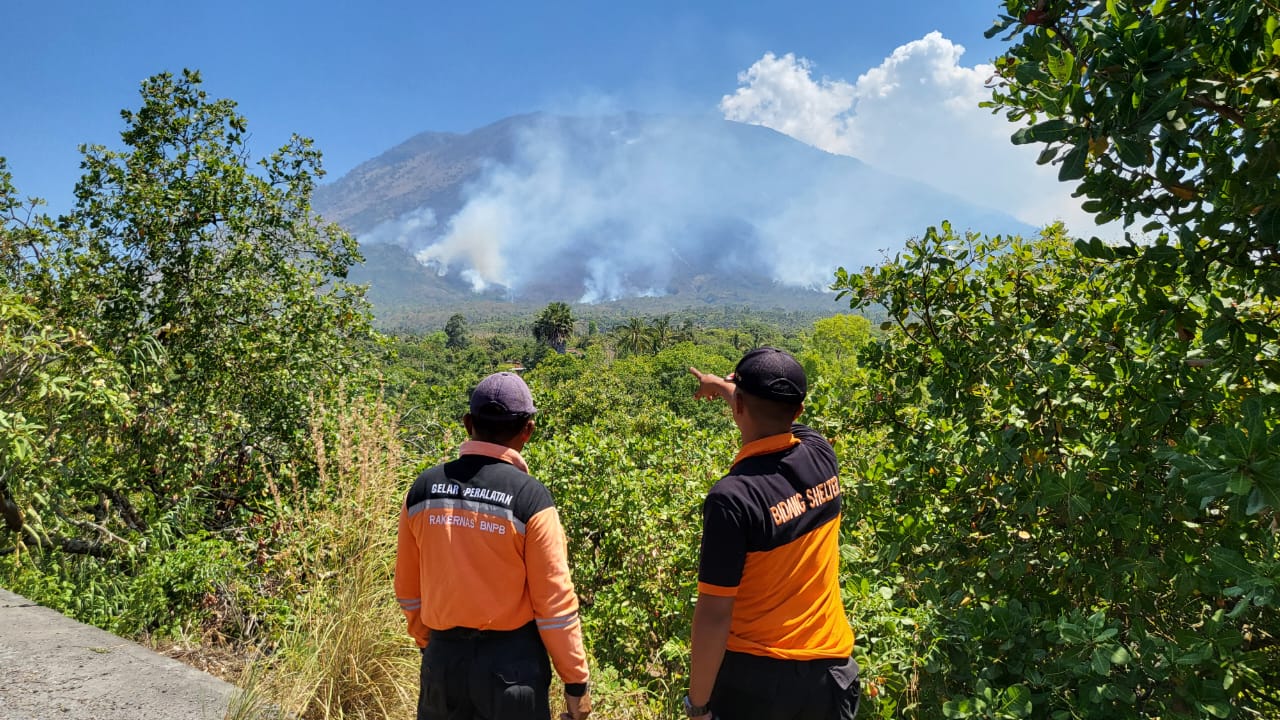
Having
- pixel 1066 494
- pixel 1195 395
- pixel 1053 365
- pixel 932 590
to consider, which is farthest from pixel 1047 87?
pixel 932 590

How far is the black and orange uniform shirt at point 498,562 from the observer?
2.22 m

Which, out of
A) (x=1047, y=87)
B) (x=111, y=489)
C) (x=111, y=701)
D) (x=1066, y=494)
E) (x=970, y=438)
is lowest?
(x=111, y=701)

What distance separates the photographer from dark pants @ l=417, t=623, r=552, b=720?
2.18 metres

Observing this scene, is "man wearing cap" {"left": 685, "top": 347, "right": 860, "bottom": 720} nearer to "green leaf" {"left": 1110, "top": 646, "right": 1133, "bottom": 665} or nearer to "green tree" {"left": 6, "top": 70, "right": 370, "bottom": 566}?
"green leaf" {"left": 1110, "top": 646, "right": 1133, "bottom": 665}

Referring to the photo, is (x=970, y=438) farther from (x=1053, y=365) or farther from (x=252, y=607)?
(x=252, y=607)

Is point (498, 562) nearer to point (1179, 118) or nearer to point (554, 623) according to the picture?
point (554, 623)

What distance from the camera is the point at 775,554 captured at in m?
2.05

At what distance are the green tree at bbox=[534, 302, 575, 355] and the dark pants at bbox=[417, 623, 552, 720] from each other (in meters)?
73.5

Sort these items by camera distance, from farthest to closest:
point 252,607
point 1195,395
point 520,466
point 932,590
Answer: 1. point 252,607
2. point 932,590
3. point 520,466
4. point 1195,395

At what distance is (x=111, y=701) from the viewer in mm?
2746

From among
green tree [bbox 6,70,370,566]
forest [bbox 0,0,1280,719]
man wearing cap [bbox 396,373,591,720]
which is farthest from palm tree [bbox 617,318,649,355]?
man wearing cap [bbox 396,373,591,720]

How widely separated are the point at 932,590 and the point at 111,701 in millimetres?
3370

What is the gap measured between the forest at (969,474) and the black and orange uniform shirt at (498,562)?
34.3 inches

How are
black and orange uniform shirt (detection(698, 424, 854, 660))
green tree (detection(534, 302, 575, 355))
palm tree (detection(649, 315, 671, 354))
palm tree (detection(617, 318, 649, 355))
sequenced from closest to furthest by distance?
black and orange uniform shirt (detection(698, 424, 854, 660)) < green tree (detection(534, 302, 575, 355)) < palm tree (detection(617, 318, 649, 355)) < palm tree (detection(649, 315, 671, 354))
